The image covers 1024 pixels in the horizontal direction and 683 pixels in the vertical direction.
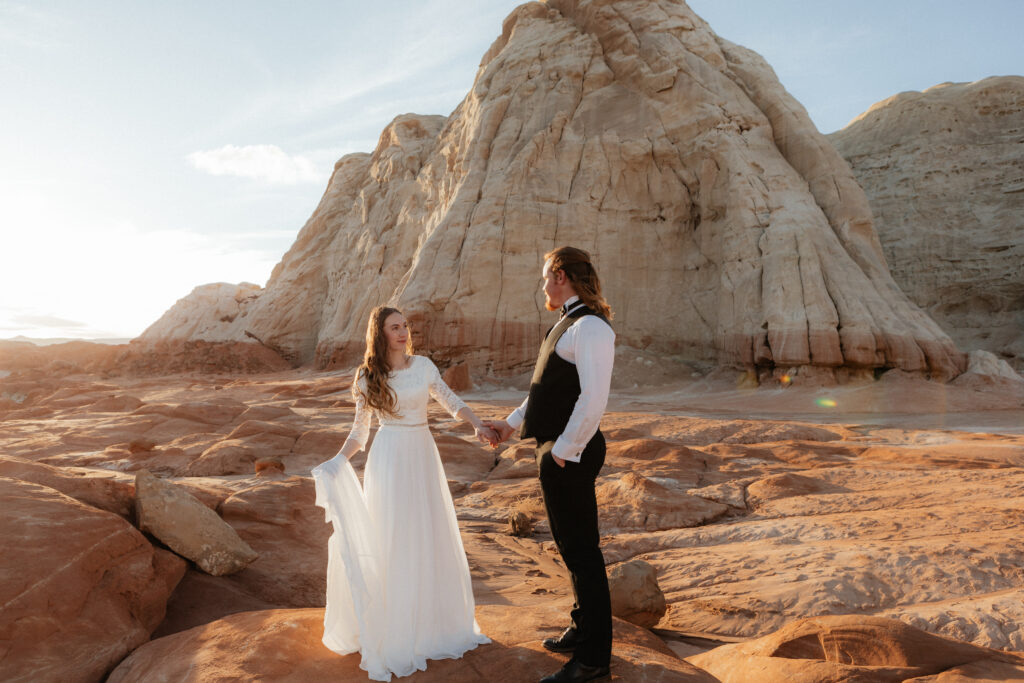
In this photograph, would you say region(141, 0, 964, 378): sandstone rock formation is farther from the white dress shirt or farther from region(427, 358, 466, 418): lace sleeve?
the white dress shirt

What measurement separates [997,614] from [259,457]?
28.0 ft

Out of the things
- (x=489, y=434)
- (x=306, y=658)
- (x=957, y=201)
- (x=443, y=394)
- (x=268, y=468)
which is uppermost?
(x=957, y=201)

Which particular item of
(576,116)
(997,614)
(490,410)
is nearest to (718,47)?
(576,116)

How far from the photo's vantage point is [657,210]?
2117 cm

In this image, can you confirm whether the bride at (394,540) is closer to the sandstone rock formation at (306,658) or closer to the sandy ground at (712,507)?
the sandstone rock formation at (306,658)

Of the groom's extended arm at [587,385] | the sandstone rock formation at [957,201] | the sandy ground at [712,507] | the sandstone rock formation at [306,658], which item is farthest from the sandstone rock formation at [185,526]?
the sandstone rock formation at [957,201]

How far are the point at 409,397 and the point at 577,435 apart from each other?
1021 millimetres

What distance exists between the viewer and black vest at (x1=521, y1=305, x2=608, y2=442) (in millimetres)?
2701

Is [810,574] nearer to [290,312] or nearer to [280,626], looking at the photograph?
[280,626]

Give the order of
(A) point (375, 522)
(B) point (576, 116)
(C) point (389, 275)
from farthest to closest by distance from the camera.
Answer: (C) point (389, 275)
(B) point (576, 116)
(A) point (375, 522)

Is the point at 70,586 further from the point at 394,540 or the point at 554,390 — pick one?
the point at 554,390

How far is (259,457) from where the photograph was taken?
891 cm

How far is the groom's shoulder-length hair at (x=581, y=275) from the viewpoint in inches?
108

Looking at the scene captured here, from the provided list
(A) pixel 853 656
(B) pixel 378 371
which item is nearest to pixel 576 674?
(A) pixel 853 656
